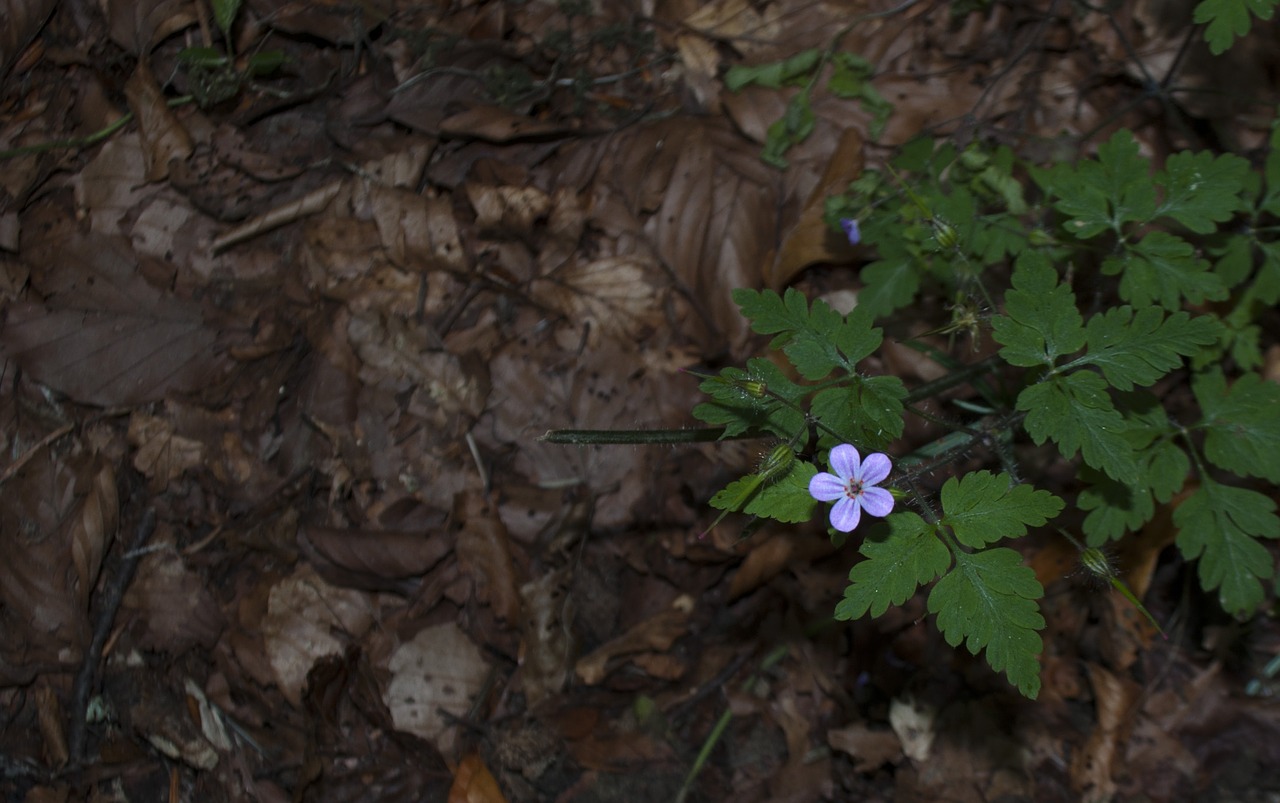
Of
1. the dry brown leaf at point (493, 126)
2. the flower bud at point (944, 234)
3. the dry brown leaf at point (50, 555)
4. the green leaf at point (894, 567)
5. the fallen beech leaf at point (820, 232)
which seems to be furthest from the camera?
the dry brown leaf at point (493, 126)

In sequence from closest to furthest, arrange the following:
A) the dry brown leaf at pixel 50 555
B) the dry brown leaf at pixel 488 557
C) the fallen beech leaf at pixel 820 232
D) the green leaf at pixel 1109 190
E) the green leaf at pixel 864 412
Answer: the green leaf at pixel 864 412
the green leaf at pixel 1109 190
the dry brown leaf at pixel 50 555
the dry brown leaf at pixel 488 557
the fallen beech leaf at pixel 820 232

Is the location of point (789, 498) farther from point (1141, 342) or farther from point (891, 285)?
point (891, 285)

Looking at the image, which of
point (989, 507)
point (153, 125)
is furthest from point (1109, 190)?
point (153, 125)

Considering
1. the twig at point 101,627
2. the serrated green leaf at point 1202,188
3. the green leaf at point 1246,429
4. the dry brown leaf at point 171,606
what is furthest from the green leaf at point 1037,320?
the twig at point 101,627

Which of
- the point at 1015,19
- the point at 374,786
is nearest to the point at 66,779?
the point at 374,786

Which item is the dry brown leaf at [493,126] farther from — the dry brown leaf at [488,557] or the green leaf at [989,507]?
the green leaf at [989,507]

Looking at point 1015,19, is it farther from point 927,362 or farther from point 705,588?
point 705,588

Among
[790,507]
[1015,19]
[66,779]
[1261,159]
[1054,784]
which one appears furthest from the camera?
[1015,19]
